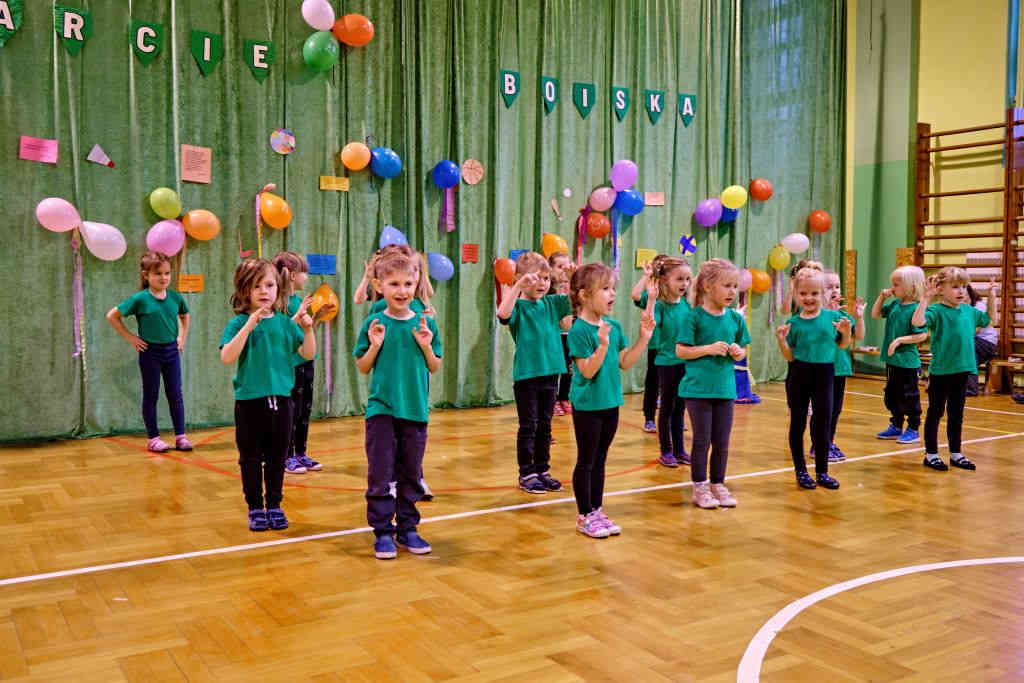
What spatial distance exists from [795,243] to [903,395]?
142 inches

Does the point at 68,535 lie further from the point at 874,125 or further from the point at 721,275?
the point at 874,125

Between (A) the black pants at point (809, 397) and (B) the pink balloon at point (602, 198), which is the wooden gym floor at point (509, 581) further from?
(B) the pink balloon at point (602, 198)

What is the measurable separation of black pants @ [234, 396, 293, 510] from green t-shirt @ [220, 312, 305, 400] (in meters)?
0.04

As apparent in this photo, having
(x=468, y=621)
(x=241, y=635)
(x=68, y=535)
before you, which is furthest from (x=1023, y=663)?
(x=68, y=535)

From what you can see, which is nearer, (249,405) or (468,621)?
(468,621)

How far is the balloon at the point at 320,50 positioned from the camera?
636 centimetres

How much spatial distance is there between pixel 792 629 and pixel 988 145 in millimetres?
7617

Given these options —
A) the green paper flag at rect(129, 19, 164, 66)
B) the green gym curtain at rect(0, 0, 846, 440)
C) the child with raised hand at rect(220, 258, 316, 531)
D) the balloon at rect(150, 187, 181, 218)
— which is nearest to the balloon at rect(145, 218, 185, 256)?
the balloon at rect(150, 187, 181, 218)

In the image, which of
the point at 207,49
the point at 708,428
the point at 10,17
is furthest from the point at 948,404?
the point at 10,17

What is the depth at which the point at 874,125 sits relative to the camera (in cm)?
941

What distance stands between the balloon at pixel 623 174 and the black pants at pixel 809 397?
3897 millimetres

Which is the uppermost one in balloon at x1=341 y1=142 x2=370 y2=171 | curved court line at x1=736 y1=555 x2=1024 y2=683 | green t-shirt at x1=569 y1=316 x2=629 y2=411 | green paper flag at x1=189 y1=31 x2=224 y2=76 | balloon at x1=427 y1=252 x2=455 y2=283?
green paper flag at x1=189 y1=31 x2=224 y2=76

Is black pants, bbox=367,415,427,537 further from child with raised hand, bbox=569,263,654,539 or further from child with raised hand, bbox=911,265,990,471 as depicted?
child with raised hand, bbox=911,265,990,471

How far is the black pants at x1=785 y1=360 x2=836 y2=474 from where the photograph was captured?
4.25 metres
